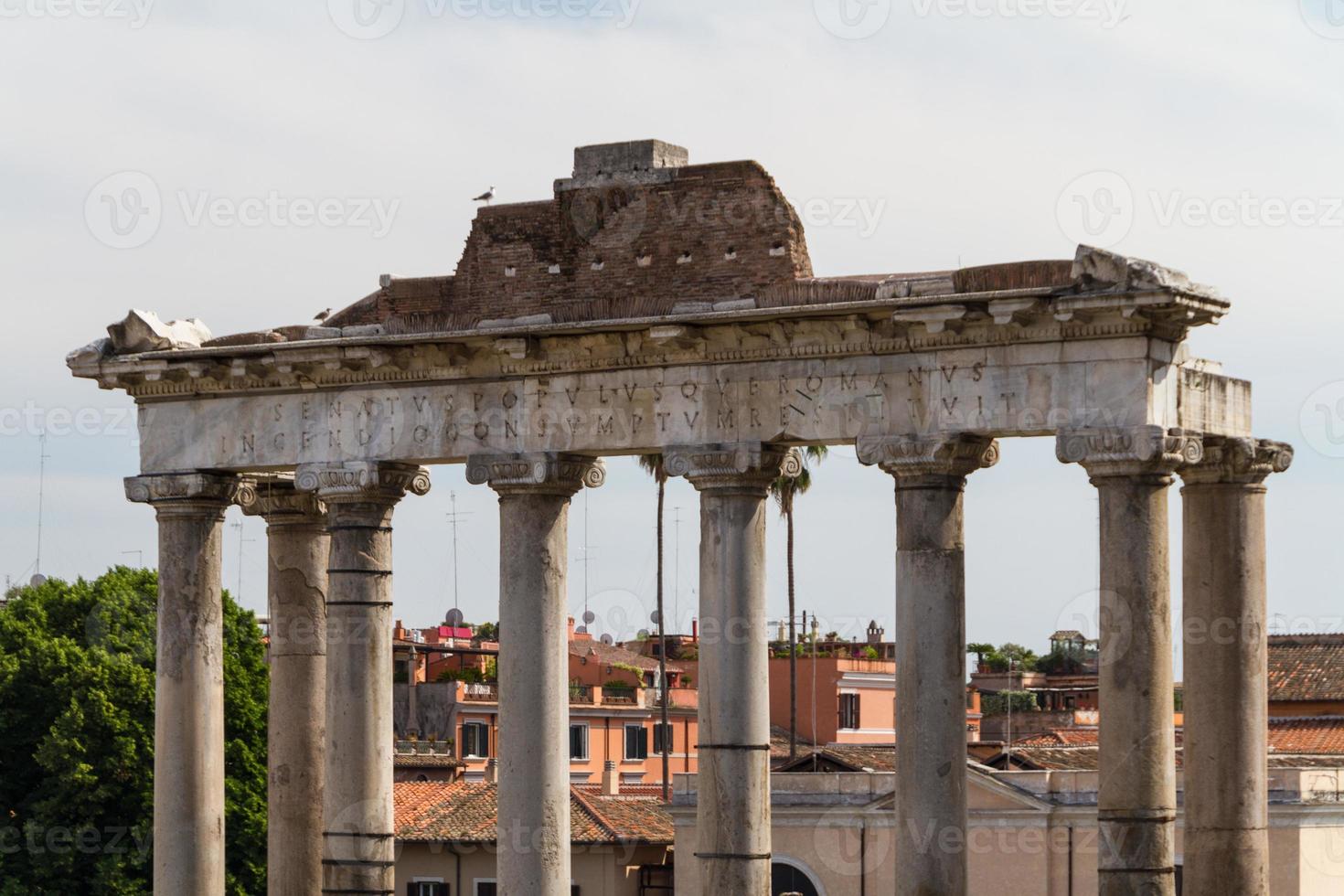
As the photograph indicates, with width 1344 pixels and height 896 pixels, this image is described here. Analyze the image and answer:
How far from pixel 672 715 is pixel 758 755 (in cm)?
6419

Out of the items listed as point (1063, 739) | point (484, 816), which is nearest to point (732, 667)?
point (1063, 739)

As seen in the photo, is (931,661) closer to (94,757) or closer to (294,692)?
(294,692)

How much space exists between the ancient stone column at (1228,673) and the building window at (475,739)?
197 feet

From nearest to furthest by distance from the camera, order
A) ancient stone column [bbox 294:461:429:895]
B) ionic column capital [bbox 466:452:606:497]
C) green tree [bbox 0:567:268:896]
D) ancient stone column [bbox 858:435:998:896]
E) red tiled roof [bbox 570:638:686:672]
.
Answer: ancient stone column [bbox 858:435:998:896] → ionic column capital [bbox 466:452:606:497] → ancient stone column [bbox 294:461:429:895] → green tree [bbox 0:567:268:896] → red tiled roof [bbox 570:638:686:672]

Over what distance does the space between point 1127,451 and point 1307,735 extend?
130 ft

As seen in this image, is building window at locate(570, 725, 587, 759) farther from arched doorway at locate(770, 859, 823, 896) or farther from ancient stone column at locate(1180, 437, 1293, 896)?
ancient stone column at locate(1180, 437, 1293, 896)

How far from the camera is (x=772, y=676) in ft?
284

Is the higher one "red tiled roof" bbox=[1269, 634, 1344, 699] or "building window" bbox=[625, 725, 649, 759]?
"red tiled roof" bbox=[1269, 634, 1344, 699]

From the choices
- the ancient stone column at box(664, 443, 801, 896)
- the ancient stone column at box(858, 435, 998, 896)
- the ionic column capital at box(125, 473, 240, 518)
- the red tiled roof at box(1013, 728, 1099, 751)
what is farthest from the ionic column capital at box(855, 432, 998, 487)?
the red tiled roof at box(1013, 728, 1099, 751)

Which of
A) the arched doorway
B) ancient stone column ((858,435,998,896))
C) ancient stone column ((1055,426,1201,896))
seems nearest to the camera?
ancient stone column ((1055,426,1201,896))

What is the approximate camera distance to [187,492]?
111 feet

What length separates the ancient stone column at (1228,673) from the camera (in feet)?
99.6

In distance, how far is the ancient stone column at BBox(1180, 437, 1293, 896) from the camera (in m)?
30.3

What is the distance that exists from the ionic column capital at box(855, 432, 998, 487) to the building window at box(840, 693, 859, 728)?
2319 inches
